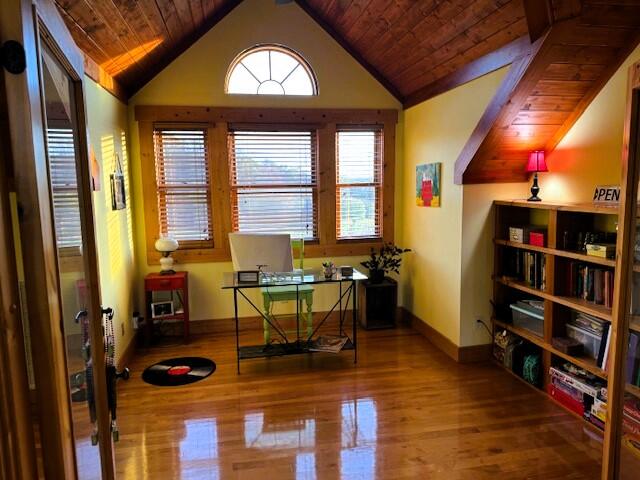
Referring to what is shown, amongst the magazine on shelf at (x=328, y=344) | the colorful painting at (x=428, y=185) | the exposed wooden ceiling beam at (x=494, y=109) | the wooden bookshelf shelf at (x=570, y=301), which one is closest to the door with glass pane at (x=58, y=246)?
the magazine on shelf at (x=328, y=344)

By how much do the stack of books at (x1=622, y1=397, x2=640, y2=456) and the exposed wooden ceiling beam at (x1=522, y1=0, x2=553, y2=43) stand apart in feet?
7.04

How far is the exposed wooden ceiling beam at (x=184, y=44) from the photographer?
4152mm

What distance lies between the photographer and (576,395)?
2934mm

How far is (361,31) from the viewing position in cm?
412

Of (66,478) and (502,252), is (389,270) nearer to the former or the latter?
(502,252)

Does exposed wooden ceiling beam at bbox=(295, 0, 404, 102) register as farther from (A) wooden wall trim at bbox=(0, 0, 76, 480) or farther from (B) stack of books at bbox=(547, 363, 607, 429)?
(A) wooden wall trim at bbox=(0, 0, 76, 480)

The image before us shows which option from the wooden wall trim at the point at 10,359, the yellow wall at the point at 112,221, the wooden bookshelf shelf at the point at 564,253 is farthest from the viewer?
the yellow wall at the point at 112,221

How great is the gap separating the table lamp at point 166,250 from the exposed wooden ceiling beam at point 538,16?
136 inches

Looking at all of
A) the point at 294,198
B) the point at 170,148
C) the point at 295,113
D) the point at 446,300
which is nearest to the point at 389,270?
the point at 446,300

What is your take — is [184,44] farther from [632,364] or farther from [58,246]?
[632,364]

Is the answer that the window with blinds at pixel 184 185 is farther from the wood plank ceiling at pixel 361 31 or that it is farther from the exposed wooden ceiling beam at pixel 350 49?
the exposed wooden ceiling beam at pixel 350 49

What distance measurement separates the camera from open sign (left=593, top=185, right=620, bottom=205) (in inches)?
108

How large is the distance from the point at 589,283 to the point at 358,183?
2562mm

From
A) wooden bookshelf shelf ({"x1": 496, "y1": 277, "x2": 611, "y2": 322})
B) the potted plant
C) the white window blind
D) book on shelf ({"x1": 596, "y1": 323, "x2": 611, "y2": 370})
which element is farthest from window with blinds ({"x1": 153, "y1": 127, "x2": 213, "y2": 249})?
book on shelf ({"x1": 596, "y1": 323, "x2": 611, "y2": 370})
